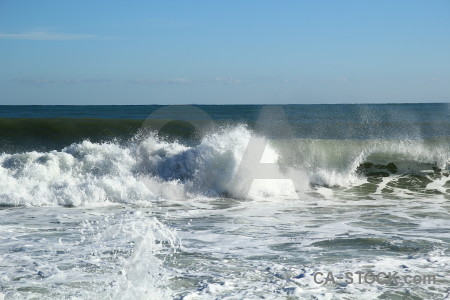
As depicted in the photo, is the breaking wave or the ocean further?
the breaking wave

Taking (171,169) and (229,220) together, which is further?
(171,169)

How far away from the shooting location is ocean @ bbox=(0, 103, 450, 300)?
5586 millimetres

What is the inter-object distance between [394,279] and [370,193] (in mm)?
7464

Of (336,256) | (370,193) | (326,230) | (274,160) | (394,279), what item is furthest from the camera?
(274,160)

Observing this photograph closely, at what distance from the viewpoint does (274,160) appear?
14047 millimetres

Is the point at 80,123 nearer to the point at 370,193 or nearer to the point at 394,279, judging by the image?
the point at 370,193

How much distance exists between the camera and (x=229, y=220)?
9281 mm

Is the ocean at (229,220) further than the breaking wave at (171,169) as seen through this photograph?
No

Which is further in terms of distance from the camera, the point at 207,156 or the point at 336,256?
the point at 207,156

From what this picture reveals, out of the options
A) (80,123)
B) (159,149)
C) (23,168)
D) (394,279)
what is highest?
(80,123)

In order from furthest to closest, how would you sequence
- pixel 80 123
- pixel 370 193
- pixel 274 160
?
1. pixel 80 123
2. pixel 274 160
3. pixel 370 193

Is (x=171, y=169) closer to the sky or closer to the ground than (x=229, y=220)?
closer to the sky

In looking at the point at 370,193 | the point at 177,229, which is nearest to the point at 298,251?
the point at 177,229

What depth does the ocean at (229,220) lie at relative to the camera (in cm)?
559
